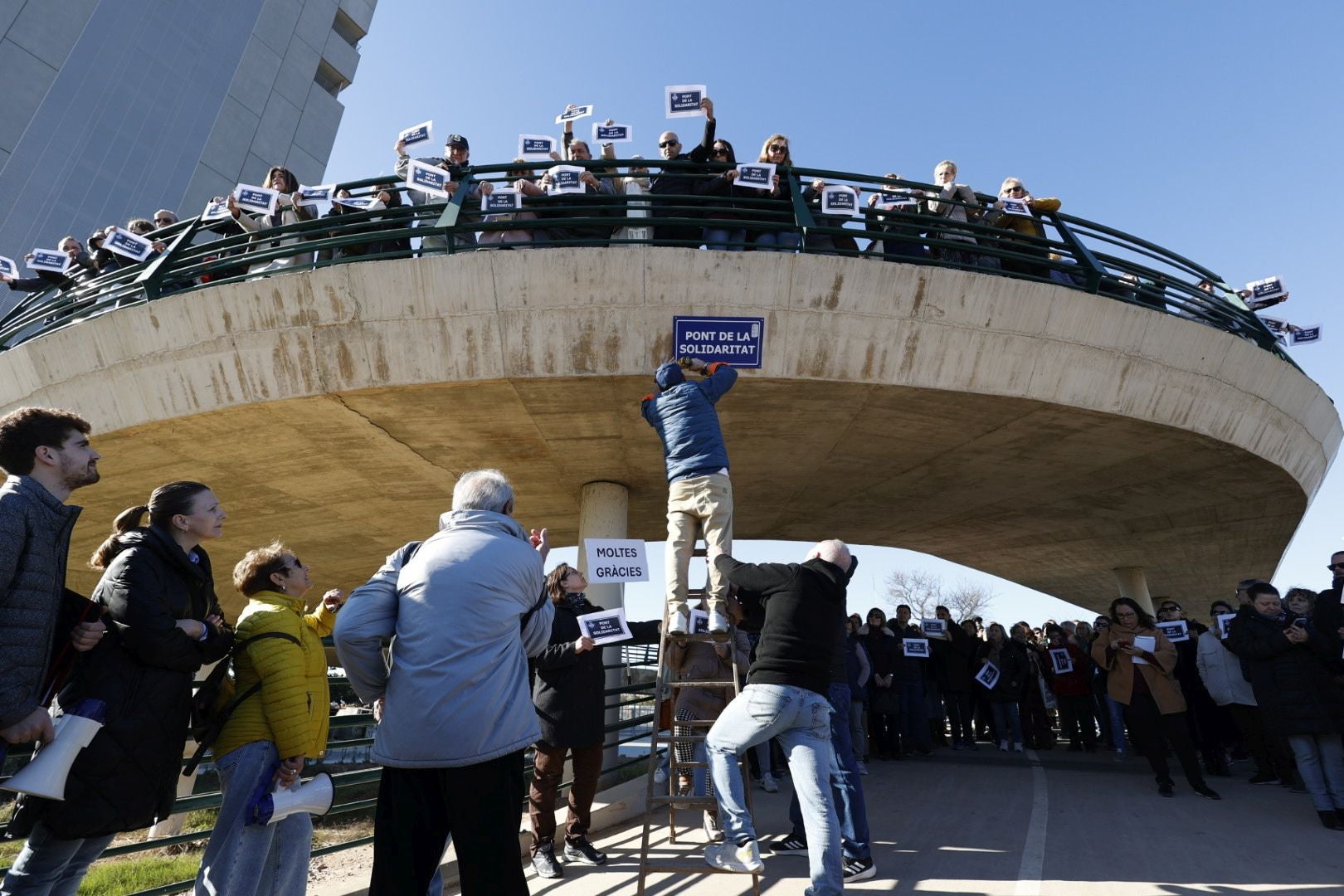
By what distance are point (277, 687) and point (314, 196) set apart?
7152mm

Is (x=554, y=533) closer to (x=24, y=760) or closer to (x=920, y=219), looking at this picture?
(x=920, y=219)

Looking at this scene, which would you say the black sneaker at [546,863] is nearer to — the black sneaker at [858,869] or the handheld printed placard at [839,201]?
the black sneaker at [858,869]

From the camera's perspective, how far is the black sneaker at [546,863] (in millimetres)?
4691

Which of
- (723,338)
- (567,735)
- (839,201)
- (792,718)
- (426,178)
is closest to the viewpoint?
(792,718)

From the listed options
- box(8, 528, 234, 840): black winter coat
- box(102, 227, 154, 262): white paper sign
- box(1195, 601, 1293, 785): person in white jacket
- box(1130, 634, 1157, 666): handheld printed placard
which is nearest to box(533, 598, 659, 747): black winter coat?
box(8, 528, 234, 840): black winter coat

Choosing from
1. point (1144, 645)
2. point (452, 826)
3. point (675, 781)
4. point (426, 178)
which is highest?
point (426, 178)

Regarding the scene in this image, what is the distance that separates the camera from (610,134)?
29.7 ft

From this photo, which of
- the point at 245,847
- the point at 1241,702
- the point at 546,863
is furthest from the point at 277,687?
the point at 1241,702

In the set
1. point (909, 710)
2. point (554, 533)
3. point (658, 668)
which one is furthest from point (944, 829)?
point (554, 533)

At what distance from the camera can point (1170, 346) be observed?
27.8 ft

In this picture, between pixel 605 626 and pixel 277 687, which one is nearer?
pixel 277 687

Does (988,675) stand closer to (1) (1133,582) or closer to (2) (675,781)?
(2) (675,781)

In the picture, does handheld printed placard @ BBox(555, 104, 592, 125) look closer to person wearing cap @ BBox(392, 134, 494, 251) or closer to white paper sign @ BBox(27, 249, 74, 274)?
person wearing cap @ BBox(392, 134, 494, 251)

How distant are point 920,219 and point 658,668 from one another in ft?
19.7
